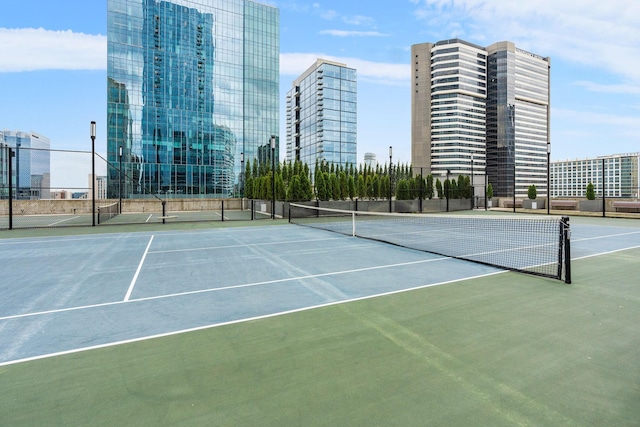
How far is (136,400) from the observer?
2.69m

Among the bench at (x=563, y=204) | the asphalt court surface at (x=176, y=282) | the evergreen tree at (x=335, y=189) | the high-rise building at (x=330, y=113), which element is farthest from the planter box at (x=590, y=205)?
the high-rise building at (x=330, y=113)

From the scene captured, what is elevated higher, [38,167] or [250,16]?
[250,16]

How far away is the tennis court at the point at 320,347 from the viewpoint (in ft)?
8.41

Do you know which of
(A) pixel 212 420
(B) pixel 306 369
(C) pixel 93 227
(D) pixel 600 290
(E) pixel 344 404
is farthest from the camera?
(C) pixel 93 227

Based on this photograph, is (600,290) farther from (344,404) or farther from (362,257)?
(344,404)

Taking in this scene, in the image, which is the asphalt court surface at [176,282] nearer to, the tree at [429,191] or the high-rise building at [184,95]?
the tree at [429,191]

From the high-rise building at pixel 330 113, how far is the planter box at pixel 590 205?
6544 centimetres

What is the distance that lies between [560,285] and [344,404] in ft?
17.9

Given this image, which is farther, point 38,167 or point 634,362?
point 38,167

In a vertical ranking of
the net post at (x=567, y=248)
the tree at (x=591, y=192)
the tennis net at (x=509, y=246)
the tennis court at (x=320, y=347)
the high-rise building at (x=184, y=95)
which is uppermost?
the high-rise building at (x=184, y=95)

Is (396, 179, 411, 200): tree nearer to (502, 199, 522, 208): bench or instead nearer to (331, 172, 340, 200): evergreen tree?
(331, 172, 340, 200): evergreen tree

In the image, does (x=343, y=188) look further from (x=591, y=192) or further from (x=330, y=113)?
(x=330, y=113)

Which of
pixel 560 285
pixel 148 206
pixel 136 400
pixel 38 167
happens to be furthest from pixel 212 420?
pixel 148 206

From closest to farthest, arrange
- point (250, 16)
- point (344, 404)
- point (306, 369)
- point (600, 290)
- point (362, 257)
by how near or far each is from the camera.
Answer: point (344, 404), point (306, 369), point (600, 290), point (362, 257), point (250, 16)
